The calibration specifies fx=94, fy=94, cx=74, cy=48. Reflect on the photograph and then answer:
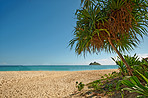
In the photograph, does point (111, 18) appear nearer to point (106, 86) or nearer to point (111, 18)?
point (111, 18)

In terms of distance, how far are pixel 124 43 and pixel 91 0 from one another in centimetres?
183

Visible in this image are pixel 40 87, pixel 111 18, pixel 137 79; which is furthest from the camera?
pixel 40 87

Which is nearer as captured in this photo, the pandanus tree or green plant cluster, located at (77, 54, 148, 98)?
green plant cluster, located at (77, 54, 148, 98)

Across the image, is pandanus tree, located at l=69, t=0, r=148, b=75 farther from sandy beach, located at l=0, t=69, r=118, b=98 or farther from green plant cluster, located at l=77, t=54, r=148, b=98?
sandy beach, located at l=0, t=69, r=118, b=98

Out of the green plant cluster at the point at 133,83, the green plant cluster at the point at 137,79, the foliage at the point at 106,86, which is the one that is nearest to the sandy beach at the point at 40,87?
the foliage at the point at 106,86

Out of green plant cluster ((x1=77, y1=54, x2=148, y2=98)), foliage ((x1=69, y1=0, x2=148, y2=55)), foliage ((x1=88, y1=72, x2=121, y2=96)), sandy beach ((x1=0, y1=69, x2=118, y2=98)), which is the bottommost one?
sandy beach ((x1=0, y1=69, x2=118, y2=98))

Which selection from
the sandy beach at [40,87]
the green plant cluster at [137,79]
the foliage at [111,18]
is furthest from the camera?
the sandy beach at [40,87]

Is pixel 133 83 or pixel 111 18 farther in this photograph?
pixel 111 18

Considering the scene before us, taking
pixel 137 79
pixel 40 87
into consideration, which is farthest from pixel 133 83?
pixel 40 87

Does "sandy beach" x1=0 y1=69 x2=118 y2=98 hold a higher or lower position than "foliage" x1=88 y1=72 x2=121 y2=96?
lower

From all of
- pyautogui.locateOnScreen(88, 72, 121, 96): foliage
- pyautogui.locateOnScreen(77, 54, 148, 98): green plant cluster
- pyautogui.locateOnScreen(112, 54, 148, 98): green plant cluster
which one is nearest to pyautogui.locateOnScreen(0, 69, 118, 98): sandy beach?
pyautogui.locateOnScreen(88, 72, 121, 96): foliage

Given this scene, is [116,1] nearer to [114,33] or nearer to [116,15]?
[116,15]

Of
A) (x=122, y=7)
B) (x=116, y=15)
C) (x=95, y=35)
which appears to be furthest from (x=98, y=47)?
(x=122, y=7)

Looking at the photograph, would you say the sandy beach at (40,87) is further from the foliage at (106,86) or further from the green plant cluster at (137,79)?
the green plant cluster at (137,79)
